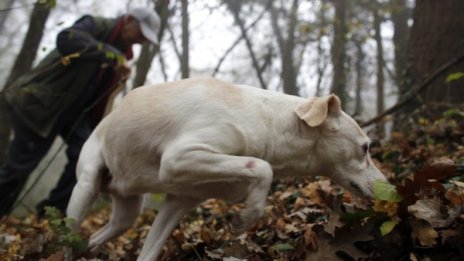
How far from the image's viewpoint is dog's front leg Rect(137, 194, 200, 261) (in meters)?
3.58

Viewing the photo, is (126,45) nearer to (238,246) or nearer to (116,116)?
(116,116)

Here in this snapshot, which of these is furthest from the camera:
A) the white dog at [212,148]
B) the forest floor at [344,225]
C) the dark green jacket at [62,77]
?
the dark green jacket at [62,77]

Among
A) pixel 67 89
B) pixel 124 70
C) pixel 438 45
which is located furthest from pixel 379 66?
pixel 67 89

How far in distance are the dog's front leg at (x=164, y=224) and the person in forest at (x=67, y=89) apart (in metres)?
1.98

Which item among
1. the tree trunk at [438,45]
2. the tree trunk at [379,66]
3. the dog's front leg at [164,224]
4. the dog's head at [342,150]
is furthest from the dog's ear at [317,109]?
the tree trunk at [379,66]

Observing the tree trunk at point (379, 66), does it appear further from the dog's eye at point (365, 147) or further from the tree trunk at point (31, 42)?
the dog's eye at point (365, 147)

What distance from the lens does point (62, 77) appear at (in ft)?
18.5

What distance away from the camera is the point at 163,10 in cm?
774

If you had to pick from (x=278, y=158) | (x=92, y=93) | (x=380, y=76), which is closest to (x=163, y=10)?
(x=92, y=93)

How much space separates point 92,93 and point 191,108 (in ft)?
9.98

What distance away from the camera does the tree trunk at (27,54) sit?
648cm

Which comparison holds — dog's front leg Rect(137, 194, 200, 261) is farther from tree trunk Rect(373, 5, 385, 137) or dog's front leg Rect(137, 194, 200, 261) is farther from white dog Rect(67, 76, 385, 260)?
tree trunk Rect(373, 5, 385, 137)

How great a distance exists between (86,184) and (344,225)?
2.01 m

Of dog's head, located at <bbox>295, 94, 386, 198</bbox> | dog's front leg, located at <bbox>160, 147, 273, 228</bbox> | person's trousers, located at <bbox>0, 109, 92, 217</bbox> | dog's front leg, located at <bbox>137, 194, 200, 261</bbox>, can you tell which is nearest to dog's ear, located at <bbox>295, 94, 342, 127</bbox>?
dog's head, located at <bbox>295, 94, 386, 198</bbox>
